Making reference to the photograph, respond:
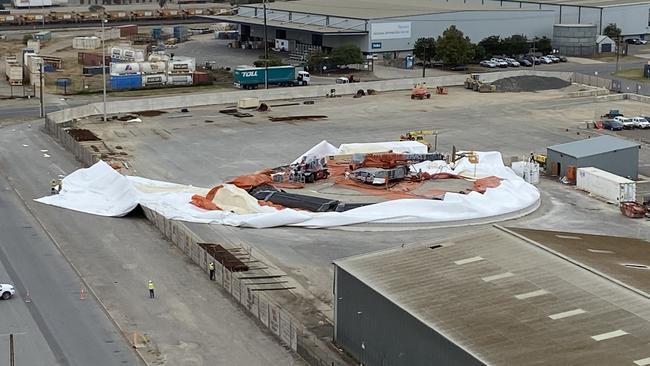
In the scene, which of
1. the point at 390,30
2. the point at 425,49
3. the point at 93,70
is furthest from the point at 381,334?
the point at 390,30

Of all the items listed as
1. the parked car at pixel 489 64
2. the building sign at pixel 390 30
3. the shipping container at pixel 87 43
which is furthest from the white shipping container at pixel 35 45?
Result: the parked car at pixel 489 64

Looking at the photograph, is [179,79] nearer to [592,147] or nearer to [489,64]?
[489,64]

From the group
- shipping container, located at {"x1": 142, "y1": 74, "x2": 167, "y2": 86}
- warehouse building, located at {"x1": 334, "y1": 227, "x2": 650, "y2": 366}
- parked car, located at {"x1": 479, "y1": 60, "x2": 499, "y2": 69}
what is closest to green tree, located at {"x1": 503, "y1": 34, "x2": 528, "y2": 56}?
parked car, located at {"x1": 479, "y1": 60, "x2": 499, "y2": 69}

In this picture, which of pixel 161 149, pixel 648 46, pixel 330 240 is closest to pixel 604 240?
pixel 330 240

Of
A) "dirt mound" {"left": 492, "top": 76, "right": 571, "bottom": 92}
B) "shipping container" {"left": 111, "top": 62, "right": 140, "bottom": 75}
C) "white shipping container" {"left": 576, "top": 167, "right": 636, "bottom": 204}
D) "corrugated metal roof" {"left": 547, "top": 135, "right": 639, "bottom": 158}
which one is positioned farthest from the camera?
"shipping container" {"left": 111, "top": 62, "right": 140, "bottom": 75}

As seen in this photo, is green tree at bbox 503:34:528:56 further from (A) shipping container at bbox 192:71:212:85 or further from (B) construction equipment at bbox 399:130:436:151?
(B) construction equipment at bbox 399:130:436:151

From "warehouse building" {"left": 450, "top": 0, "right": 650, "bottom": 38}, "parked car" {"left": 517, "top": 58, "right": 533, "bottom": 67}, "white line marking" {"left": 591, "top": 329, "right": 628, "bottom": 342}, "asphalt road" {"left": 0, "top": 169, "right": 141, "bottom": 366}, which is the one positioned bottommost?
"asphalt road" {"left": 0, "top": 169, "right": 141, "bottom": 366}

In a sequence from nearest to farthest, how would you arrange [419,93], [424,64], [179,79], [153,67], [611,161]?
[611,161] → [419,93] → [179,79] → [153,67] → [424,64]

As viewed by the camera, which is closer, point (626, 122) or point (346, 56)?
point (626, 122)
